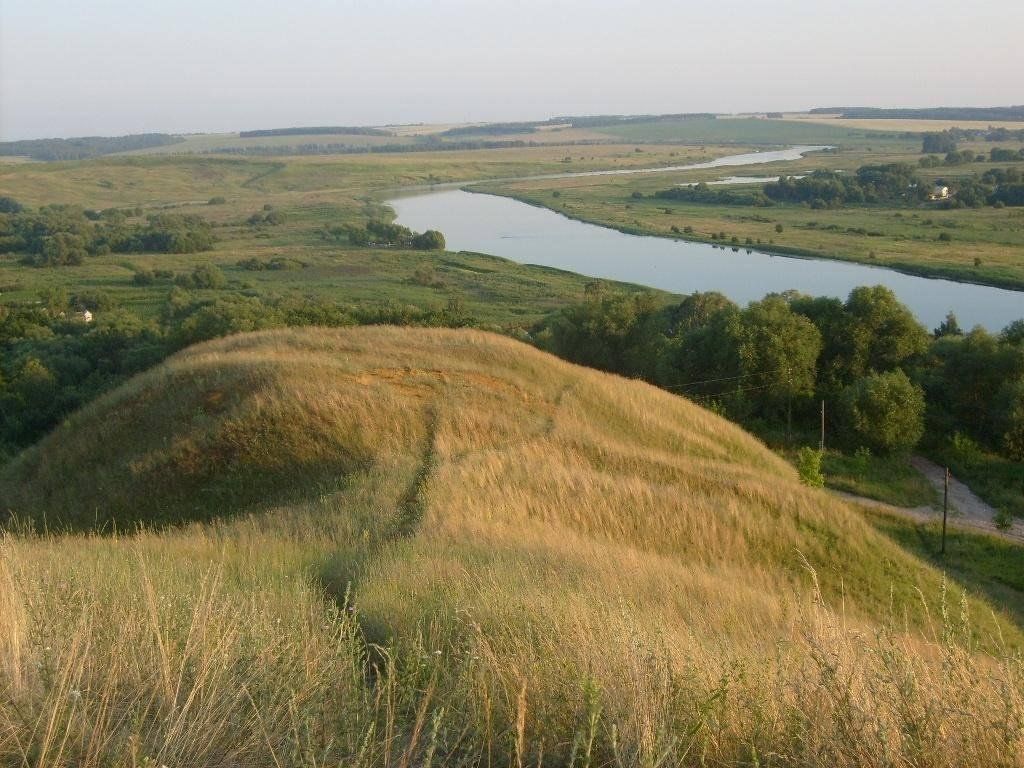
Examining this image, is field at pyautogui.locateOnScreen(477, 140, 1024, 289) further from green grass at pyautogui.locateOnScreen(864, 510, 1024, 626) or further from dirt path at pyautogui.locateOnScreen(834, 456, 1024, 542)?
green grass at pyautogui.locateOnScreen(864, 510, 1024, 626)

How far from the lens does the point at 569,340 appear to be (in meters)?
33.3

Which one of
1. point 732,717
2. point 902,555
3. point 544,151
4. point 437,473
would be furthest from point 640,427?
point 544,151

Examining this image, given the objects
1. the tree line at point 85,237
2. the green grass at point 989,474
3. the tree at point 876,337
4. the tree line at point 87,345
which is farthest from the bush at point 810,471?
the tree line at point 85,237

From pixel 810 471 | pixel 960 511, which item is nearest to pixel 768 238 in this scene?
pixel 960 511

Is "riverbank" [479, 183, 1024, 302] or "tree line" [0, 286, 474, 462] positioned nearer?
"tree line" [0, 286, 474, 462]

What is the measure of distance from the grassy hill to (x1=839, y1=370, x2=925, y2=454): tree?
24.2 ft

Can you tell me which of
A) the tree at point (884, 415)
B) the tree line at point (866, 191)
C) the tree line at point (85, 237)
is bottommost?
the tree at point (884, 415)

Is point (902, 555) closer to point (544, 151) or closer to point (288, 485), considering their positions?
point (288, 485)

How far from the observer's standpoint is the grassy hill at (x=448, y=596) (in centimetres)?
364

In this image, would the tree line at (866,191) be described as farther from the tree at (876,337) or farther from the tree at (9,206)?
the tree at (9,206)

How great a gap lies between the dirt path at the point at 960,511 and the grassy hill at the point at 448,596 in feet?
15.5

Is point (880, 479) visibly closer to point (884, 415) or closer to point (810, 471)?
point (884, 415)

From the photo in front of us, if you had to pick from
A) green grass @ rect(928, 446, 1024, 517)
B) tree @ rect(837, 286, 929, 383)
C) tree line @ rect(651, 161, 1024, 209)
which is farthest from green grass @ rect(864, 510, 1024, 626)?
tree line @ rect(651, 161, 1024, 209)

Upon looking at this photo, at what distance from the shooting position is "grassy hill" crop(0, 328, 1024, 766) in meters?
3.64
